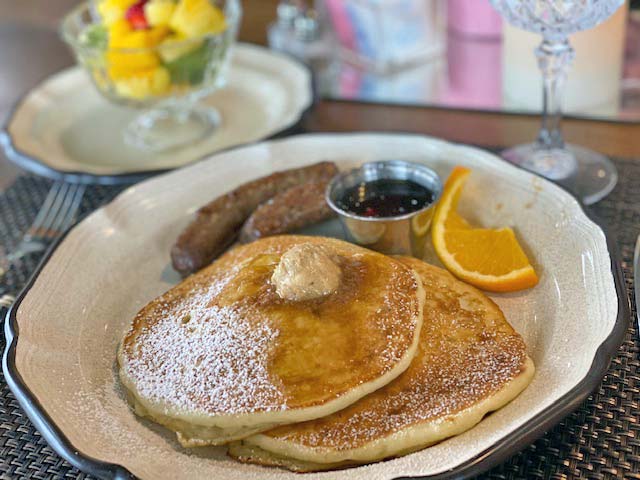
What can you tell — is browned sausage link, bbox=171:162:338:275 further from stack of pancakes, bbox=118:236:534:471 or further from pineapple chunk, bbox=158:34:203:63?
pineapple chunk, bbox=158:34:203:63

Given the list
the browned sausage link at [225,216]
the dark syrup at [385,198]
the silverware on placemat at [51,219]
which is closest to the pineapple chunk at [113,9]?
the silverware on placemat at [51,219]

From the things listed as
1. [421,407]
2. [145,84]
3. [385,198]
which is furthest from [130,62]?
[421,407]

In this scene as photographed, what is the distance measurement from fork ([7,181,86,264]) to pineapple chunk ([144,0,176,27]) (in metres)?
0.55

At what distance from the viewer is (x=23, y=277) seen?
1.93m

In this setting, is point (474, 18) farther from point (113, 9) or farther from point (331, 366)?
point (331, 366)

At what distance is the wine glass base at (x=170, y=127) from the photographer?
2551 mm

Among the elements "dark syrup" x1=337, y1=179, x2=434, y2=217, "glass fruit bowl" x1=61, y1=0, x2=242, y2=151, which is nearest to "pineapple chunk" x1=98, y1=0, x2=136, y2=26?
"glass fruit bowl" x1=61, y1=0, x2=242, y2=151

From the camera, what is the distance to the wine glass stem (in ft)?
6.21

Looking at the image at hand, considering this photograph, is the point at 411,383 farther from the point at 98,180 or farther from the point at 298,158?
the point at 98,180

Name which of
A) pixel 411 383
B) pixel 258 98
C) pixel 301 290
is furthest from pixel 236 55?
pixel 411 383

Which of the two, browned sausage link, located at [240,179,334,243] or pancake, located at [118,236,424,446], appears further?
browned sausage link, located at [240,179,334,243]

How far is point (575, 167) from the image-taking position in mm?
2064

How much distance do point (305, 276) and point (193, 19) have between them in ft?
3.99

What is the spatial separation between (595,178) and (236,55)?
1559mm
